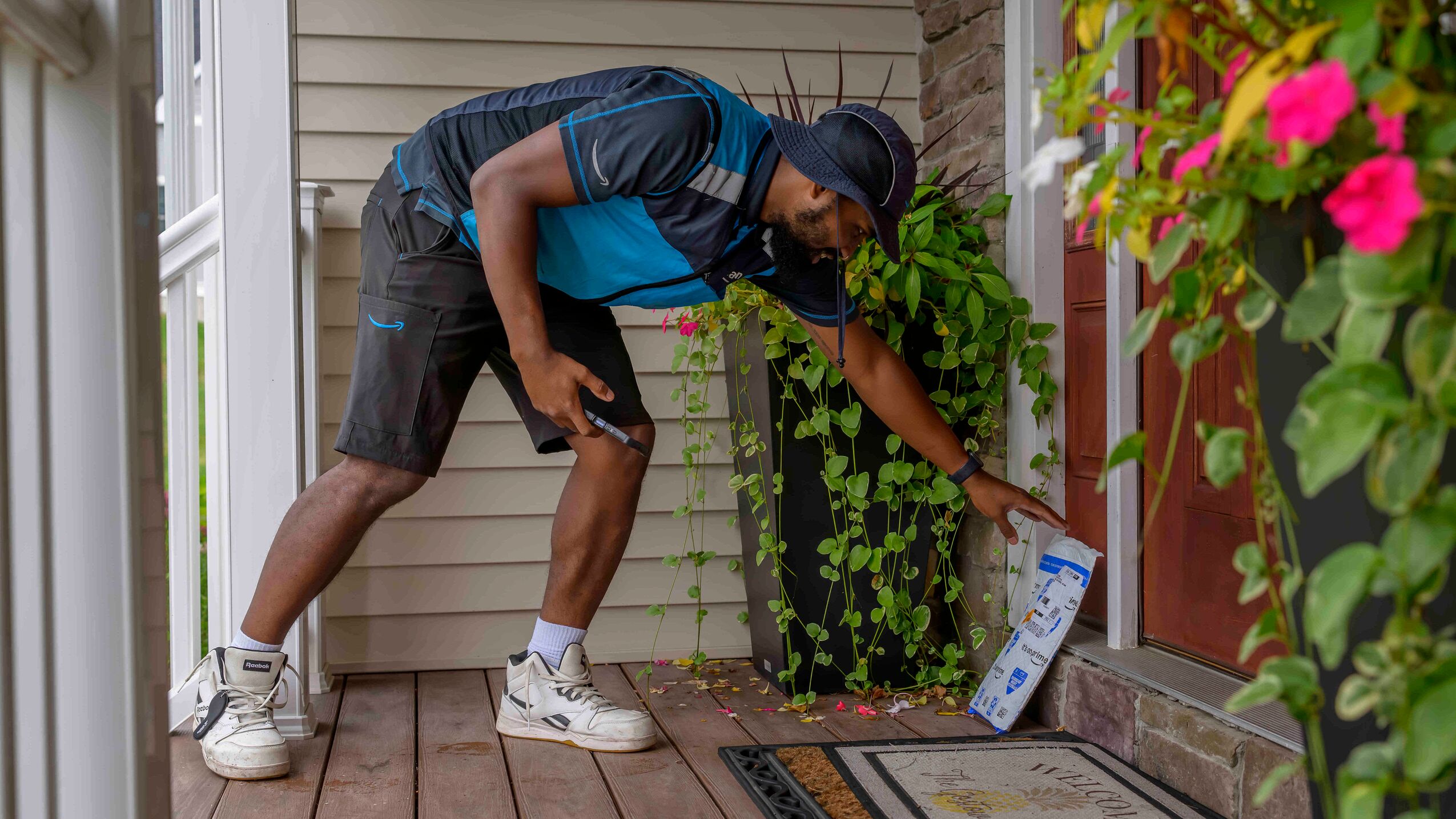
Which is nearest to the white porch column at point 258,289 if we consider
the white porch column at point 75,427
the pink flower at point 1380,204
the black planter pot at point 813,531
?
the black planter pot at point 813,531

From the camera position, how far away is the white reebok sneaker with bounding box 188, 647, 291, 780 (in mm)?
1809

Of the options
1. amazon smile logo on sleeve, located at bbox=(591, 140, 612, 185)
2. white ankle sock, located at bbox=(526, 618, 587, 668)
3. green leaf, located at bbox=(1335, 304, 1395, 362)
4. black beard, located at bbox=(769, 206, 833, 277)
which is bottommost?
white ankle sock, located at bbox=(526, 618, 587, 668)

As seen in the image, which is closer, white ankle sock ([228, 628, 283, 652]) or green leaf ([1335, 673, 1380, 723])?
green leaf ([1335, 673, 1380, 723])

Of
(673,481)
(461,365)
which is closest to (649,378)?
(673,481)

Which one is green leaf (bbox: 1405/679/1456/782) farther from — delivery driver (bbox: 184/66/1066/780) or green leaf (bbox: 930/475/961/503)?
green leaf (bbox: 930/475/961/503)

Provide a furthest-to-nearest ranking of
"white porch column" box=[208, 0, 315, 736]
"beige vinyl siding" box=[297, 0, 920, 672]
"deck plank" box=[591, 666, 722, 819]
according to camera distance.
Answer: "beige vinyl siding" box=[297, 0, 920, 672] → "white porch column" box=[208, 0, 315, 736] → "deck plank" box=[591, 666, 722, 819]

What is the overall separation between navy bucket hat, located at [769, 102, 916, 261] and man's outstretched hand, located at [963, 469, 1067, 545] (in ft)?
1.44

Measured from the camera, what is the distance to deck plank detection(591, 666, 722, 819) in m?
1.70

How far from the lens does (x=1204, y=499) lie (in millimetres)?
1938

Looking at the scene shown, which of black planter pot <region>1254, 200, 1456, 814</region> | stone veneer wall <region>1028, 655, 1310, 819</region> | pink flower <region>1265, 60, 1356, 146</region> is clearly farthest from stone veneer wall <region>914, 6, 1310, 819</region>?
pink flower <region>1265, 60, 1356, 146</region>

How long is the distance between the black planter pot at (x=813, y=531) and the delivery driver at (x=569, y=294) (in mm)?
287

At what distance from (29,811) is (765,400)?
5.78ft

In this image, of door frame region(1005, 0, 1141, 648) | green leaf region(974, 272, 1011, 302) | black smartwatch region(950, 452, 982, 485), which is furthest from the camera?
door frame region(1005, 0, 1141, 648)

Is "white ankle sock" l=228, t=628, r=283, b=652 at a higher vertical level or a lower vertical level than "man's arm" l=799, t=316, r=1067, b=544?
lower
